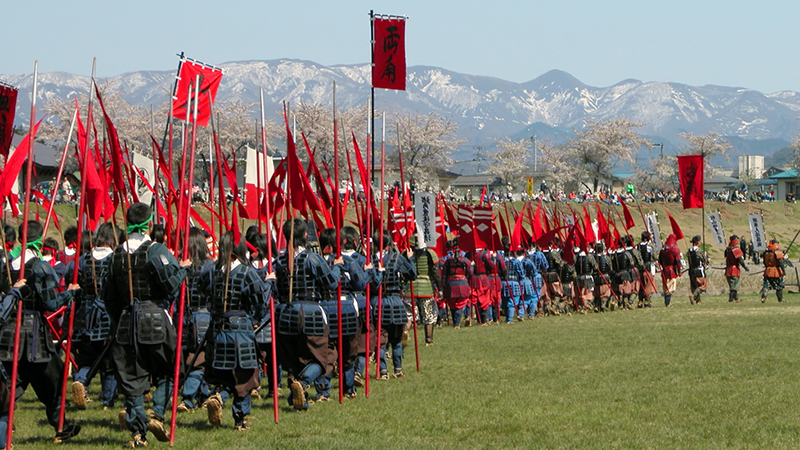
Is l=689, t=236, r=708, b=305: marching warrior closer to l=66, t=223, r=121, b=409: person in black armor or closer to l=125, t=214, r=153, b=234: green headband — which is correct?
l=66, t=223, r=121, b=409: person in black armor

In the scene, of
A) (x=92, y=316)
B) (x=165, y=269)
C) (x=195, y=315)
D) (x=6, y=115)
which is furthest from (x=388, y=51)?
(x=165, y=269)

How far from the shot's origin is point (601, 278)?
24000mm

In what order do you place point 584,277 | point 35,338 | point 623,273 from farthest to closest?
point 623,273, point 584,277, point 35,338

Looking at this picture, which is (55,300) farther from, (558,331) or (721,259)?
(721,259)

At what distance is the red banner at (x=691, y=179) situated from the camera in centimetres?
2770

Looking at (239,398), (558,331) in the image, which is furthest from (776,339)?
(239,398)

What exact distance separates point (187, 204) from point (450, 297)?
11883mm

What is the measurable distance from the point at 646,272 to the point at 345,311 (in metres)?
16.5

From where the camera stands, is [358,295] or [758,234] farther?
[758,234]

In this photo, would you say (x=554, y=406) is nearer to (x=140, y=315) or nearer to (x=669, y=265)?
(x=140, y=315)

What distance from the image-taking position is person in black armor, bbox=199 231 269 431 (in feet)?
27.2

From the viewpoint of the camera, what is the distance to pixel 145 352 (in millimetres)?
7727

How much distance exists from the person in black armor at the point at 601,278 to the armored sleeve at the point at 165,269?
695 inches

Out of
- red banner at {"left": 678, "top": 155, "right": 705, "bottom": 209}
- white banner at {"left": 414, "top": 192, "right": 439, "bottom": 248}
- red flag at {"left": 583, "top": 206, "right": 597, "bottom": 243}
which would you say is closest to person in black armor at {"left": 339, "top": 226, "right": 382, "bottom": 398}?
white banner at {"left": 414, "top": 192, "right": 439, "bottom": 248}
